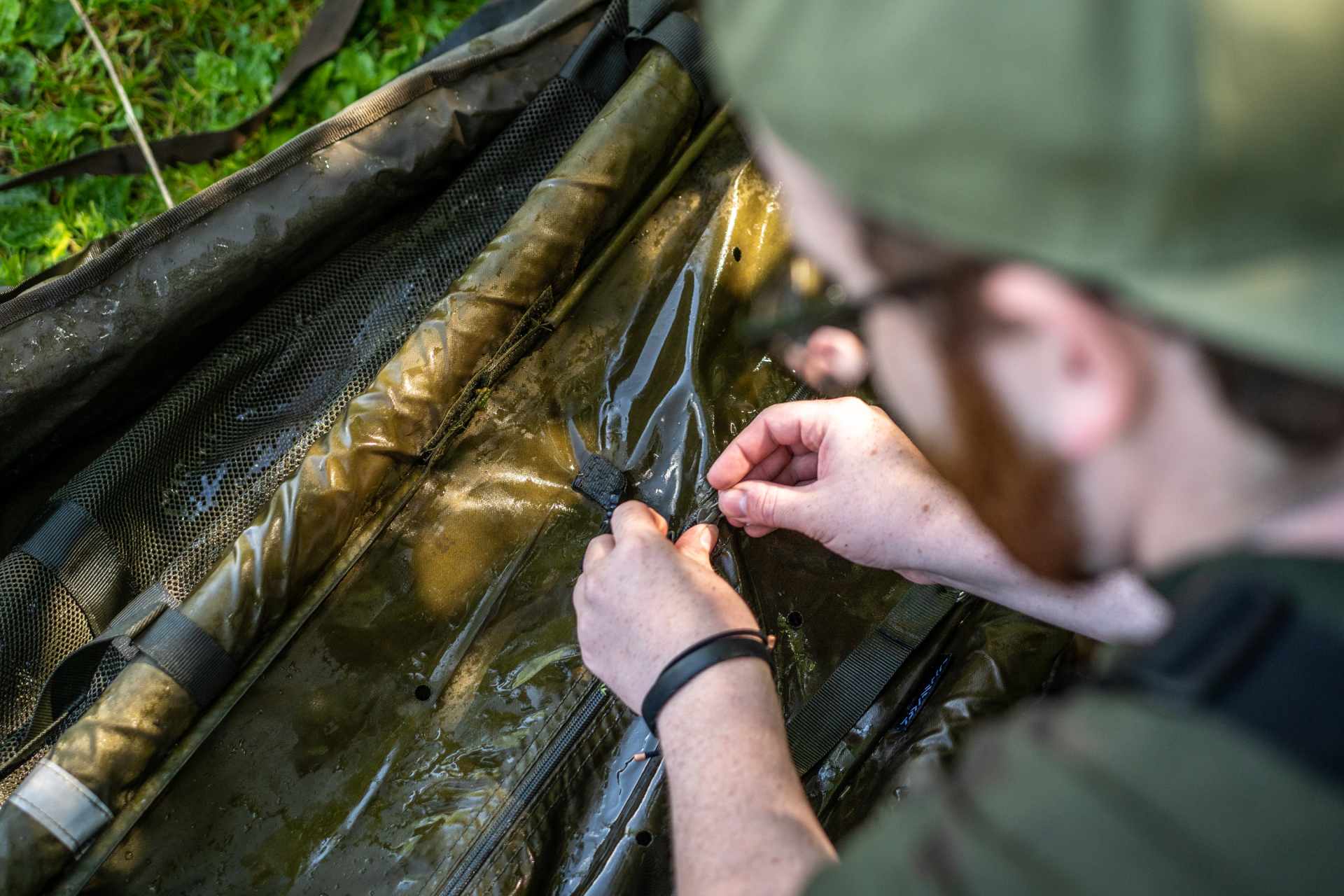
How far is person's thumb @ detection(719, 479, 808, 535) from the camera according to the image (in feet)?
5.62

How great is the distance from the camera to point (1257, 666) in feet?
2.32

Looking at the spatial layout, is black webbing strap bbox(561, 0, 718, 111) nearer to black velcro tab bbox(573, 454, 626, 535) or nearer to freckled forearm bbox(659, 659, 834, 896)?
black velcro tab bbox(573, 454, 626, 535)

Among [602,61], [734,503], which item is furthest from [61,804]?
[602,61]

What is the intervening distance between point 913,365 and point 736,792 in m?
0.69

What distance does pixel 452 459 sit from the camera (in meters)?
1.93

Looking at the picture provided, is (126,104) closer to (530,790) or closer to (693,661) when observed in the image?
(530,790)

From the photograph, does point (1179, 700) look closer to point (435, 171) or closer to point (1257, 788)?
point (1257, 788)

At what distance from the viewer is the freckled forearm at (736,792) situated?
1191 millimetres

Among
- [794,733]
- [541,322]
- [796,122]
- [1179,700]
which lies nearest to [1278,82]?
[796,122]

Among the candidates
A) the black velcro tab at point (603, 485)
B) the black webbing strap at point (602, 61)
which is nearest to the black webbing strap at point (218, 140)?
the black webbing strap at point (602, 61)

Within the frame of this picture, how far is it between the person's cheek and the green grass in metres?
2.58

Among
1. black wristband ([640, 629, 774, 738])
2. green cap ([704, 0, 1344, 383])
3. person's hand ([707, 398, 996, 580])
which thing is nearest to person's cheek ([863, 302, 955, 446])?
green cap ([704, 0, 1344, 383])

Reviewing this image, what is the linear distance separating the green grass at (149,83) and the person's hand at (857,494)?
6.71ft

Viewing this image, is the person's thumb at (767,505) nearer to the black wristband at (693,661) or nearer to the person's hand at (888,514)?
the person's hand at (888,514)
